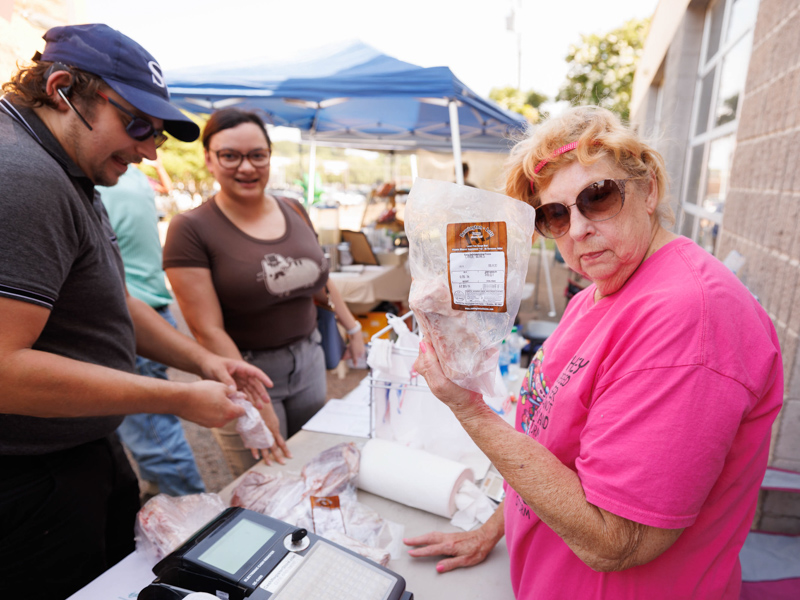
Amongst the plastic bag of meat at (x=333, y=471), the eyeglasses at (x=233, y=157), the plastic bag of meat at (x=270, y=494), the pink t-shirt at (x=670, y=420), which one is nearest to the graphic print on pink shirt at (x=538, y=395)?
the pink t-shirt at (x=670, y=420)

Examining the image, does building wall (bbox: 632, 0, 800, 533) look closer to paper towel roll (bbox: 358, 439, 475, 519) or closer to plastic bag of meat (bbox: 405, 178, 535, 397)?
plastic bag of meat (bbox: 405, 178, 535, 397)

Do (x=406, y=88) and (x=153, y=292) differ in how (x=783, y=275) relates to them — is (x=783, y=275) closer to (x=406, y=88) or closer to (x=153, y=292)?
(x=406, y=88)

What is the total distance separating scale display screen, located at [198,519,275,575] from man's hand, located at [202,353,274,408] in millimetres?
732

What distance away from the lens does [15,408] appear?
1058 millimetres

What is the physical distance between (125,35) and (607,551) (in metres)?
1.76

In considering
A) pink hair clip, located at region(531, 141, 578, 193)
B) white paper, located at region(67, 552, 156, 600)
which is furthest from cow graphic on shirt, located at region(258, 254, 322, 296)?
pink hair clip, located at region(531, 141, 578, 193)

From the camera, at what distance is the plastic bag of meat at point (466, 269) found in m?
0.79

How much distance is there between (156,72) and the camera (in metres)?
1.40

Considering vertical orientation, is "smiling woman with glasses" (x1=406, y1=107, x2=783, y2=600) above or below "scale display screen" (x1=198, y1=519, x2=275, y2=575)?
above

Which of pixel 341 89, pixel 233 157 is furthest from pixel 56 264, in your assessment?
pixel 341 89

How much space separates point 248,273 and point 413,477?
3.77 feet

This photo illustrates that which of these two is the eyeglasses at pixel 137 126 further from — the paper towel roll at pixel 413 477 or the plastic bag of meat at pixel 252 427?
the paper towel roll at pixel 413 477

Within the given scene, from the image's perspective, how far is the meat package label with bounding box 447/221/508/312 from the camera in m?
0.78

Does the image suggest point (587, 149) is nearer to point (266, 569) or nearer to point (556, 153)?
point (556, 153)
